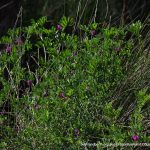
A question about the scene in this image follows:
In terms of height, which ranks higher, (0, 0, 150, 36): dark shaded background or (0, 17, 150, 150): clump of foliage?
(0, 17, 150, 150): clump of foliage

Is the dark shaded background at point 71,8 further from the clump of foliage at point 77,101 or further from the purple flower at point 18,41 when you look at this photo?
the clump of foliage at point 77,101

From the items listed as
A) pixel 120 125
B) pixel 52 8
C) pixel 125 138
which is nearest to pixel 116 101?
pixel 120 125

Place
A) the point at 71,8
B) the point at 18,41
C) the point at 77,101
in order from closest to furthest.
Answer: the point at 77,101, the point at 18,41, the point at 71,8

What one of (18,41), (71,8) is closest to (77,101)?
(18,41)

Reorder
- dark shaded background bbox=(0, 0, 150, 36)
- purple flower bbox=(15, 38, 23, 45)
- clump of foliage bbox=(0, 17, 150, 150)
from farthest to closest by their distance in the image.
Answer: dark shaded background bbox=(0, 0, 150, 36) → purple flower bbox=(15, 38, 23, 45) → clump of foliage bbox=(0, 17, 150, 150)

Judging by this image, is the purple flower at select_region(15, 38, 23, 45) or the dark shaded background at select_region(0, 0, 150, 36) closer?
the purple flower at select_region(15, 38, 23, 45)

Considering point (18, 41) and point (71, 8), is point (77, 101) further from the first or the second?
point (71, 8)

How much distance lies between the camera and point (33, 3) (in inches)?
210

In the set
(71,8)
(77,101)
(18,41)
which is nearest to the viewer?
(77,101)

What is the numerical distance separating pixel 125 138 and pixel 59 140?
1.03 feet

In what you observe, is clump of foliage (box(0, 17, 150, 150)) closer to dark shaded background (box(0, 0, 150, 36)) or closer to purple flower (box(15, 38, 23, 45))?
purple flower (box(15, 38, 23, 45))

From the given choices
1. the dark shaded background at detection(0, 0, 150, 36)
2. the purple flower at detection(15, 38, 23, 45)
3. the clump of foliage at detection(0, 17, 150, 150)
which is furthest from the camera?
the dark shaded background at detection(0, 0, 150, 36)

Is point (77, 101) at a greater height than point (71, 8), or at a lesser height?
greater

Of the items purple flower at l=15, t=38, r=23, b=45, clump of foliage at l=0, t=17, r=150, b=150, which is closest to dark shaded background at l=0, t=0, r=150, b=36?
purple flower at l=15, t=38, r=23, b=45
